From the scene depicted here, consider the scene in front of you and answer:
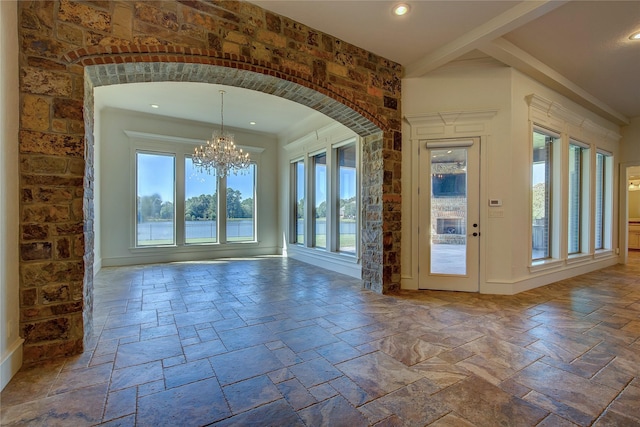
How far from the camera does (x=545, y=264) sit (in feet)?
15.8

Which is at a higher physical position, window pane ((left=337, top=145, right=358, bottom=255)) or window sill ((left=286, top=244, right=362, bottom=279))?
window pane ((left=337, top=145, right=358, bottom=255))

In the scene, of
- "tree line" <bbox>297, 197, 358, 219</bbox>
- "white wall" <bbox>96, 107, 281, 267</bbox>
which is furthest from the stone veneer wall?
"white wall" <bbox>96, 107, 281, 267</bbox>

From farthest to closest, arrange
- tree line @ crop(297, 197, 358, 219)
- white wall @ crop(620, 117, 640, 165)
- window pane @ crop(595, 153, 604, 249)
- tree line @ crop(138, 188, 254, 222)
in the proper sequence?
1. tree line @ crop(138, 188, 254, 222)
2. white wall @ crop(620, 117, 640, 165)
3. window pane @ crop(595, 153, 604, 249)
4. tree line @ crop(297, 197, 358, 219)

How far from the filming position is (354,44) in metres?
3.81

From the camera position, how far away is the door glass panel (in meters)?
4.45

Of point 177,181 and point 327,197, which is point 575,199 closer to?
point 327,197

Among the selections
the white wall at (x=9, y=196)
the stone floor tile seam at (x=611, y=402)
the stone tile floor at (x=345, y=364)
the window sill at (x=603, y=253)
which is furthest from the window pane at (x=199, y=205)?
the window sill at (x=603, y=253)

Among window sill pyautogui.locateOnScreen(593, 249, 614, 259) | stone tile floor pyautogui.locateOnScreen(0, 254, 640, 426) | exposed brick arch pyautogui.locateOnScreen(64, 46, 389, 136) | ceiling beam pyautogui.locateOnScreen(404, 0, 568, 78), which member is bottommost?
stone tile floor pyautogui.locateOnScreen(0, 254, 640, 426)

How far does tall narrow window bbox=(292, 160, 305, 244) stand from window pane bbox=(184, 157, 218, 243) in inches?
83.7

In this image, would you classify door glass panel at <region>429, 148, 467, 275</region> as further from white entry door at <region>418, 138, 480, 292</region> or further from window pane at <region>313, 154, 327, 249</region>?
window pane at <region>313, 154, 327, 249</region>

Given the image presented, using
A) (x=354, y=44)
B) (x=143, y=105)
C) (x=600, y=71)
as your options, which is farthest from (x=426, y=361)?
(x=143, y=105)

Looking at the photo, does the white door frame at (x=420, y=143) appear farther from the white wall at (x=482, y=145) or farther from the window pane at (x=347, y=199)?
the window pane at (x=347, y=199)

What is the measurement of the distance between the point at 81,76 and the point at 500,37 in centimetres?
460

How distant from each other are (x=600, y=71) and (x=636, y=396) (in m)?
4.93
